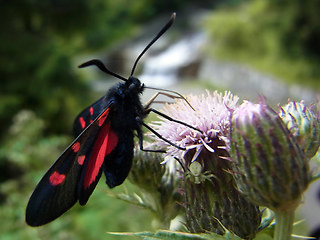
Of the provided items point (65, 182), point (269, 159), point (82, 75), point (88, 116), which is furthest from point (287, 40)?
point (269, 159)

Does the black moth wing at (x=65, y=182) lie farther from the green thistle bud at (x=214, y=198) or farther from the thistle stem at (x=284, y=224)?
the thistle stem at (x=284, y=224)

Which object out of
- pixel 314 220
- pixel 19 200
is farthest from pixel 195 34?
pixel 19 200

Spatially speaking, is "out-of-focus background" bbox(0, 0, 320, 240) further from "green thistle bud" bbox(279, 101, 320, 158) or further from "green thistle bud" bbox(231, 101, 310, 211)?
"green thistle bud" bbox(231, 101, 310, 211)

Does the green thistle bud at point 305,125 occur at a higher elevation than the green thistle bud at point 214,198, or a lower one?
higher

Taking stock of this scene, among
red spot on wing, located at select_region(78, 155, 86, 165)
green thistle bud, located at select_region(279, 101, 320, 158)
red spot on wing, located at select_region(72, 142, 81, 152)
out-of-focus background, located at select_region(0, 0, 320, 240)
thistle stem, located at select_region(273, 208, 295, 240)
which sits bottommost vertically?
thistle stem, located at select_region(273, 208, 295, 240)

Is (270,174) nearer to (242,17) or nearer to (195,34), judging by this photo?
(242,17)

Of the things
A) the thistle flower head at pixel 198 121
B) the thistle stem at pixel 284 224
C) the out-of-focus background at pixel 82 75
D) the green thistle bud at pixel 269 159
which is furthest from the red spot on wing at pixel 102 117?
the out-of-focus background at pixel 82 75

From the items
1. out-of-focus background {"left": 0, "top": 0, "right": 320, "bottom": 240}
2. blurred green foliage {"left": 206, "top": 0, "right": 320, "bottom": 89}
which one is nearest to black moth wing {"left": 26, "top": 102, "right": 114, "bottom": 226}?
out-of-focus background {"left": 0, "top": 0, "right": 320, "bottom": 240}
